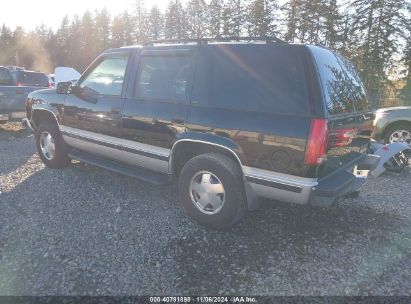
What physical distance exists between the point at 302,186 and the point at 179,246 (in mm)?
1360

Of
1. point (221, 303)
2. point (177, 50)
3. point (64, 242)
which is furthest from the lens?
point (177, 50)

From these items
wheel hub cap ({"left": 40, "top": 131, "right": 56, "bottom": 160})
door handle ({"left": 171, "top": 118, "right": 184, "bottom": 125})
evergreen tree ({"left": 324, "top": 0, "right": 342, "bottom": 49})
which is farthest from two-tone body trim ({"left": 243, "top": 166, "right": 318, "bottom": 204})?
evergreen tree ({"left": 324, "top": 0, "right": 342, "bottom": 49})

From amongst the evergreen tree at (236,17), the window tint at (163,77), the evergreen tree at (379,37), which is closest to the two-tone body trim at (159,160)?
the window tint at (163,77)

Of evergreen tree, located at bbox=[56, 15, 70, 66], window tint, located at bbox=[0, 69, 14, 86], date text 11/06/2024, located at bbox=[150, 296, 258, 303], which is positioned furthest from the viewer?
evergreen tree, located at bbox=[56, 15, 70, 66]

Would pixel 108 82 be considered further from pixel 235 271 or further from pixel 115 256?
pixel 235 271

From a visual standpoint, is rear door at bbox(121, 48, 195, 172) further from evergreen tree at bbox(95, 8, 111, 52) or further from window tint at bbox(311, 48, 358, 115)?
evergreen tree at bbox(95, 8, 111, 52)

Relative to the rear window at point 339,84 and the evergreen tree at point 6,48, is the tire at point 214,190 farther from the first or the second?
the evergreen tree at point 6,48

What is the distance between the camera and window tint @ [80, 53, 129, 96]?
15.3 ft

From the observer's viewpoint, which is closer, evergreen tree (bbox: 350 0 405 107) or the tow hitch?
the tow hitch

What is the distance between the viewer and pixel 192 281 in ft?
9.71

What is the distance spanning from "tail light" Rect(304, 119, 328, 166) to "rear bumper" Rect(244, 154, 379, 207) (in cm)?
20

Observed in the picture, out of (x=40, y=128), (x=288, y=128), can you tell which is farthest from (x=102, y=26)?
(x=288, y=128)

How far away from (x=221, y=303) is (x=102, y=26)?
58.5 metres

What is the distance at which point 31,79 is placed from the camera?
11.1m
